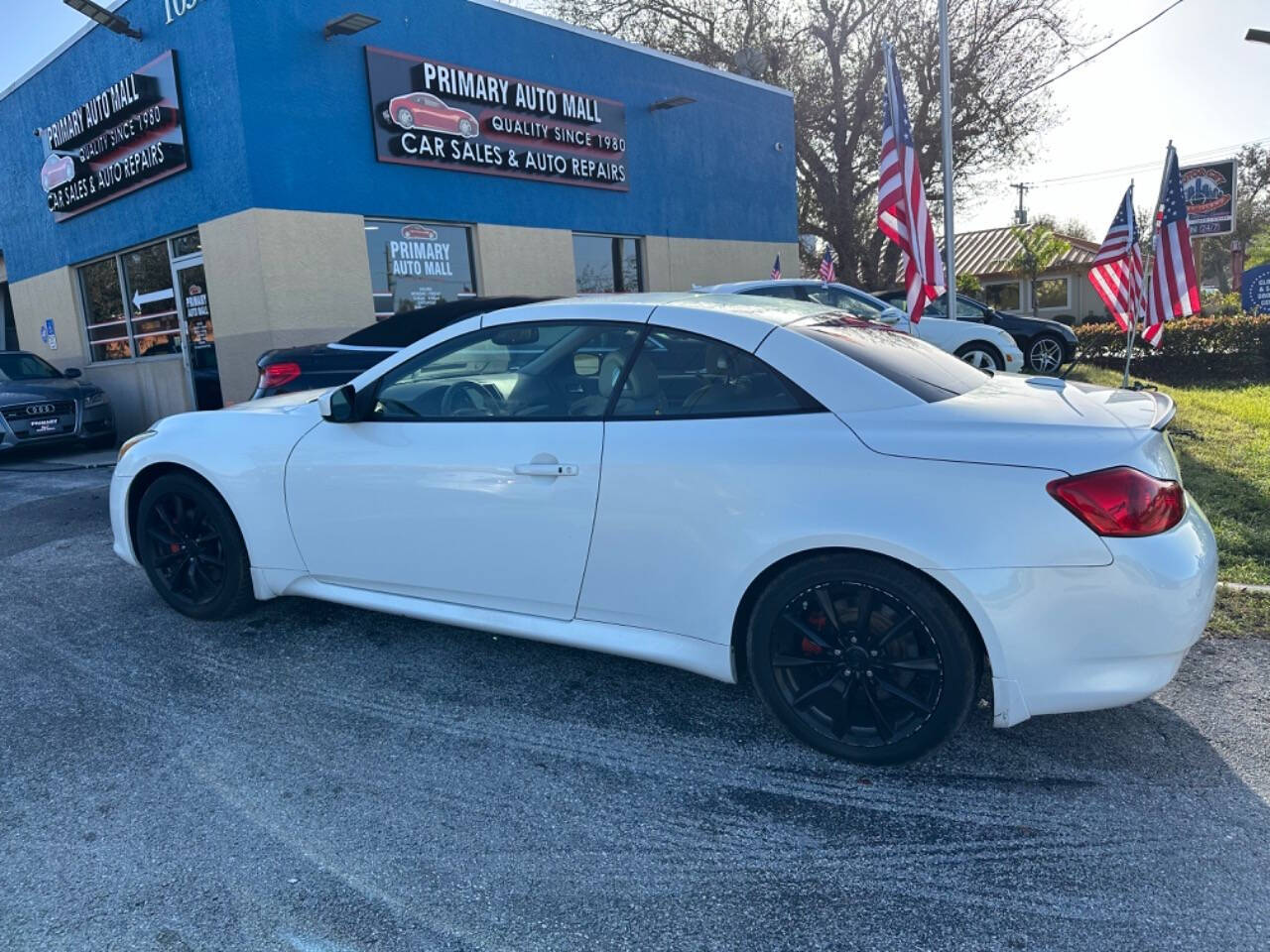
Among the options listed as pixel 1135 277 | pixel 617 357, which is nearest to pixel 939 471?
pixel 617 357

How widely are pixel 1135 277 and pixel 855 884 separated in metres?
8.97

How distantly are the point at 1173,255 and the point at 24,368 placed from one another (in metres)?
13.8

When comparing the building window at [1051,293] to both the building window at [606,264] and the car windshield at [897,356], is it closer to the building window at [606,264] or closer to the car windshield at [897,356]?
the building window at [606,264]

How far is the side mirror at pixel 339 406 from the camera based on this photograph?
11.7 feet

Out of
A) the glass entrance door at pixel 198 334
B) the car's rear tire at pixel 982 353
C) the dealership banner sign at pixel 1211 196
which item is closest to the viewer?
the glass entrance door at pixel 198 334

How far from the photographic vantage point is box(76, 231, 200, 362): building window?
38.4 feet

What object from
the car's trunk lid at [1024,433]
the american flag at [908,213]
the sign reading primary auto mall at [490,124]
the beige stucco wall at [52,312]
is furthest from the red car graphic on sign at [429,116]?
the car's trunk lid at [1024,433]

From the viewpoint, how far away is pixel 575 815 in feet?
8.75

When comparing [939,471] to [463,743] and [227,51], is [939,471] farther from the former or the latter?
[227,51]

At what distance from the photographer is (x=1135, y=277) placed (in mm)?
9273

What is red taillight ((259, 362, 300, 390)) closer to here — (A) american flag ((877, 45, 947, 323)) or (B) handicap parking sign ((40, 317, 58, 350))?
(A) american flag ((877, 45, 947, 323))

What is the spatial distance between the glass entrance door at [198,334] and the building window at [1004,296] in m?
33.6

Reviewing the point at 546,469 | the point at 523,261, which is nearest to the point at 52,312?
the point at 523,261

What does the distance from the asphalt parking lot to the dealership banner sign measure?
A: 21.9m
